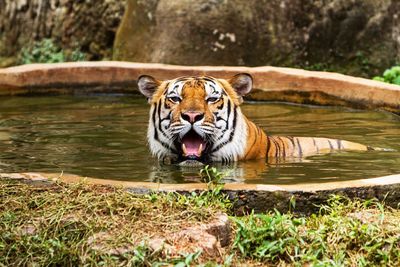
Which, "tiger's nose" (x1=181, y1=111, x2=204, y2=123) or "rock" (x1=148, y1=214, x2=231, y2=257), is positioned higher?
"tiger's nose" (x1=181, y1=111, x2=204, y2=123)

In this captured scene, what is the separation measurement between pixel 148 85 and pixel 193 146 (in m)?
0.63

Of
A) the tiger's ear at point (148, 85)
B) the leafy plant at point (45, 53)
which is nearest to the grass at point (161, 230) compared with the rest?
the tiger's ear at point (148, 85)

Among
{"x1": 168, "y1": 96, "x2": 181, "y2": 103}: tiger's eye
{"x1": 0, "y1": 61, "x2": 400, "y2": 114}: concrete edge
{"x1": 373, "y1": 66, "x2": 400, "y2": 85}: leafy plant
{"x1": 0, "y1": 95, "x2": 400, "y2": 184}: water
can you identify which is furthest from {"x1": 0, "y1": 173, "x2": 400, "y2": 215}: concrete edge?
{"x1": 373, "y1": 66, "x2": 400, "y2": 85}: leafy plant

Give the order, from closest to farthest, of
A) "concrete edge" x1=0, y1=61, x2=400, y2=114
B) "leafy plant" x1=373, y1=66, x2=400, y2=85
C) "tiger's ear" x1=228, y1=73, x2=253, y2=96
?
"tiger's ear" x1=228, y1=73, x2=253, y2=96 < "concrete edge" x1=0, y1=61, x2=400, y2=114 < "leafy plant" x1=373, y1=66, x2=400, y2=85

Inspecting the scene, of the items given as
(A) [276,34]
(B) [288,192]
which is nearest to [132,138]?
(B) [288,192]

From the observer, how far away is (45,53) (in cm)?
1227

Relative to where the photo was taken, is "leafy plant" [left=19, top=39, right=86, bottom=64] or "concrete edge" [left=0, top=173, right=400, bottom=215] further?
"leafy plant" [left=19, top=39, right=86, bottom=64]

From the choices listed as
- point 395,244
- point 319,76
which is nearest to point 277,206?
point 395,244

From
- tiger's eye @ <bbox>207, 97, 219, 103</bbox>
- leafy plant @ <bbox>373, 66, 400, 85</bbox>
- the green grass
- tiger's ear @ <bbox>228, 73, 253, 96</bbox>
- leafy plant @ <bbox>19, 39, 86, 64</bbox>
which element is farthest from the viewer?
leafy plant @ <bbox>19, 39, 86, 64</bbox>

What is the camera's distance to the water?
6168mm

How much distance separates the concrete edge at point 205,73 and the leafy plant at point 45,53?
8.16ft

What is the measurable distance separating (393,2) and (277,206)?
5897 millimetres

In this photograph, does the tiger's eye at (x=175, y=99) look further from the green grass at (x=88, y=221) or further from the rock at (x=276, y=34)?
the rock at (x=276, y=34)

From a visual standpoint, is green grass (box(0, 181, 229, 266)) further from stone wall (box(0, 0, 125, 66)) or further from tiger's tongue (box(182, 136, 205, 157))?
stone wall (box(0, 0, 125, 66))
